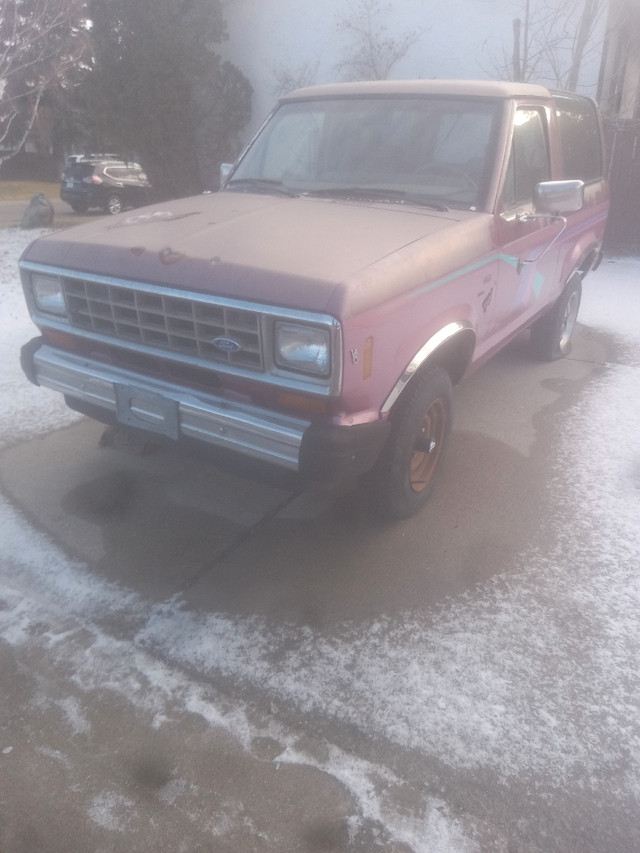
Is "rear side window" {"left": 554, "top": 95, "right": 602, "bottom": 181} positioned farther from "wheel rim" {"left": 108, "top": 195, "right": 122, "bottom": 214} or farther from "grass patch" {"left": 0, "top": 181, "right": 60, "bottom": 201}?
"grass patch" {"left": 0, "top": 181, "right": 60, "bottom": 201}

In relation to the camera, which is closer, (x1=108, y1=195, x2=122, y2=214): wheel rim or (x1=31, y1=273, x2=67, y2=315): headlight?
(x1=31, y1=273, x2=67, y2=315): headlight

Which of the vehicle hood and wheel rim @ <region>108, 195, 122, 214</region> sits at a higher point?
the vehicle hood

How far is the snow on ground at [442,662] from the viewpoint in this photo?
7.30 ft

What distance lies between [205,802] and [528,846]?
3.19ft

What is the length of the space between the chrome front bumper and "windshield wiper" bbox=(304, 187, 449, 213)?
1.49m

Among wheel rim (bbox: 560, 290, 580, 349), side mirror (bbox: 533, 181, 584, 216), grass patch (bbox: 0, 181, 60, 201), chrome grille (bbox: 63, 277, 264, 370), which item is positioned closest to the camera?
chrome grille (bbox: 63, 277, 264, 370)

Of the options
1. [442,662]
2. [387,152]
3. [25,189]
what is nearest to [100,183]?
[25,189]

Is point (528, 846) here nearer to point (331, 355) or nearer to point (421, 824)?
point (421, 824)

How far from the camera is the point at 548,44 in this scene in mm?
10633

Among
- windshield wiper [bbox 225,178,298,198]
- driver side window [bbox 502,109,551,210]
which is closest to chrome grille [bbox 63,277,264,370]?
windshield wiper [bbox 225,178,298,198]

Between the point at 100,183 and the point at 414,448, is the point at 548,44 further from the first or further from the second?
the point at 100,183

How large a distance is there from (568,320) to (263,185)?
318 cm

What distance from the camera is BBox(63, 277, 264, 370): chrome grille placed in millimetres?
2639

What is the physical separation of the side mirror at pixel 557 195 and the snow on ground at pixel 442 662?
1668 mm
